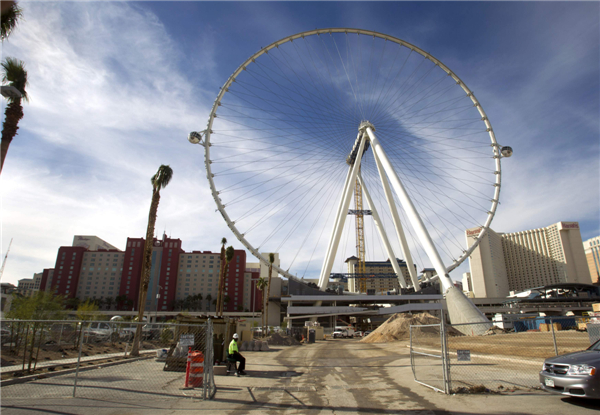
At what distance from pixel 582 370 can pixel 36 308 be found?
122 ft

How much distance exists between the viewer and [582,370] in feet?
26.2

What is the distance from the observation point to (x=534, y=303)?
331ft

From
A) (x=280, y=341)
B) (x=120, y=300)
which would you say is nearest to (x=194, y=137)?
(x=280, y=341)

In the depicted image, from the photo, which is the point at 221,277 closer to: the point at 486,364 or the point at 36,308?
the point at 36,308

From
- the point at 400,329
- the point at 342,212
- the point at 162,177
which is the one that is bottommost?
the point at 400,329

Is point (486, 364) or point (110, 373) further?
point (486, 364)

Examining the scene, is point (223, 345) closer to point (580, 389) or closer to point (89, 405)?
point (89, 405)

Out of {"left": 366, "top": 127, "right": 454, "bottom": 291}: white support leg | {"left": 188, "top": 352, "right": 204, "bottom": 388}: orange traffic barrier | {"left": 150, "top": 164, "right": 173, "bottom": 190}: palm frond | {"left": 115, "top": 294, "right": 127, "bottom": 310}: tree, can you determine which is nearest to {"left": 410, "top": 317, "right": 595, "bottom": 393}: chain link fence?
{"left": 188, "top": 352, "right": 204, "bottom": 388}: orange traffic barrier

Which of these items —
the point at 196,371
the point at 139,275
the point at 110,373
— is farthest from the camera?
the point at 139,275

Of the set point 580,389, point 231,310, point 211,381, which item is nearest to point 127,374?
point 211,381

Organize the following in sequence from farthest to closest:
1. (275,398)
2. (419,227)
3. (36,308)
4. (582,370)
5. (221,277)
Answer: (221,277)
(419,227)
(36,308)
(275,398)
(582,370)

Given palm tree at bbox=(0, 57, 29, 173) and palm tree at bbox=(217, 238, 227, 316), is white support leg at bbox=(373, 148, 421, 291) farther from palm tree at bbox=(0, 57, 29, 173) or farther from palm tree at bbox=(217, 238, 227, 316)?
palm tree at bbox=(0, 57, 29, 173)

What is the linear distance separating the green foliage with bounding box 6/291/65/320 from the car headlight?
1364 inches

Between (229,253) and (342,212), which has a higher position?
(342,212)
